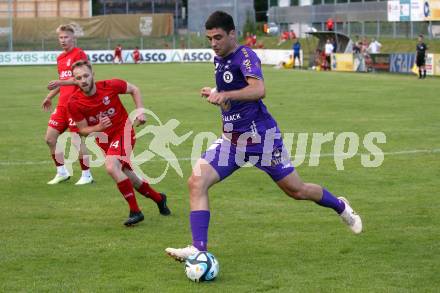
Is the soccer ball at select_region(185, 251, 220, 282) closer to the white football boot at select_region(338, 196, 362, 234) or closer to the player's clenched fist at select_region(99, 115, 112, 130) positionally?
the white football boot at select_region(338, 196, 362, 234)

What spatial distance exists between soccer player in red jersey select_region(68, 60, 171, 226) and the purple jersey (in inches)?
93.1

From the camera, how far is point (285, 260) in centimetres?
848

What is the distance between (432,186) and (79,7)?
78.8 m

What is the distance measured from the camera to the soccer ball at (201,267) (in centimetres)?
768

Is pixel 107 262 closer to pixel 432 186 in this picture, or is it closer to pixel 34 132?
pixel 432 186

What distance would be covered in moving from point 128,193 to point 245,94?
304 cm

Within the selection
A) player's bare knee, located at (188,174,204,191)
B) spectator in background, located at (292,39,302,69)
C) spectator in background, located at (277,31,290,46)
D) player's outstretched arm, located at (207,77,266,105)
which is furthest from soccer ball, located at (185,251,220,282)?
spectator in background, located at (277,31,290,46)

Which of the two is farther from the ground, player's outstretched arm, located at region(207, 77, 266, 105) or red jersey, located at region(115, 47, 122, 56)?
player's outstretched arm, located at region(207, 77, 266, 105)

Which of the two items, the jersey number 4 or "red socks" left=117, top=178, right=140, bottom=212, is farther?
the jersey number 4

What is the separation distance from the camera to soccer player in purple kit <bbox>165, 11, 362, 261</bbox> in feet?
25.8

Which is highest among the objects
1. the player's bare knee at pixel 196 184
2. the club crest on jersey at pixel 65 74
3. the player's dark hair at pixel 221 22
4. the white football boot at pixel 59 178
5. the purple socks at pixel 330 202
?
the player's dark hair at pixel 221 22

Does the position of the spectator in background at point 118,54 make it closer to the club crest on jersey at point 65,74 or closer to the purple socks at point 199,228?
the club crest on jersey at point 65,74

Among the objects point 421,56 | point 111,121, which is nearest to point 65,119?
point 111,121

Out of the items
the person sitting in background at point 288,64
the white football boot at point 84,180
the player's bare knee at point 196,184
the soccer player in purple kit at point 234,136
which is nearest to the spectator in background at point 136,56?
the person sitting in background at point 288,64
